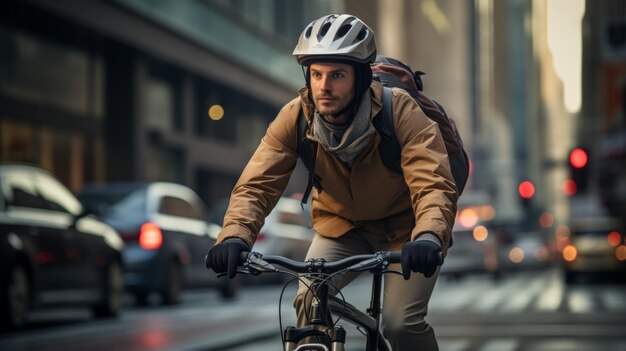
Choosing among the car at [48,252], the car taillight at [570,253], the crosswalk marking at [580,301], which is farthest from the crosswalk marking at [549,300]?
the car at [48,252]

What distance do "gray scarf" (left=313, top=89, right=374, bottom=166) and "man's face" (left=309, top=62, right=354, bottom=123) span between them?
0.06 m

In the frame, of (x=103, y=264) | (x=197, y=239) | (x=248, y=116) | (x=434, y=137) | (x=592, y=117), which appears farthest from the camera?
(x=592, y=117)

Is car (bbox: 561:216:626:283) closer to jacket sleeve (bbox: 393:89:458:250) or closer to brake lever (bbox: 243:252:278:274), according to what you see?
jacket sleeve (bbox: 393:89:458:250)

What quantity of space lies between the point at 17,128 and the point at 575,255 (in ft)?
42.4

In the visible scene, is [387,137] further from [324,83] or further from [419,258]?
[419,258]

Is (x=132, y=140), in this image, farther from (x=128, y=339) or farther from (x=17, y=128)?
(x=128, y=339)

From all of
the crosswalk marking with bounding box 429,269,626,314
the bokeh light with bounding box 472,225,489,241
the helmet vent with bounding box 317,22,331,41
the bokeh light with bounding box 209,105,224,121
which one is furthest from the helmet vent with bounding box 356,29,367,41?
the bokeh light with bounding box 209,105,224,121

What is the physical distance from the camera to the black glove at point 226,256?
434 centimetres

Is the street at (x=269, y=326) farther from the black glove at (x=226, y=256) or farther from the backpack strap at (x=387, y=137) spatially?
the black glove at (x=226, y=256)

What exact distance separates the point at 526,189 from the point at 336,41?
30.1m

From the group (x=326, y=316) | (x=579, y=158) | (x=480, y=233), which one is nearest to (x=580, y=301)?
(x=579, y=158)

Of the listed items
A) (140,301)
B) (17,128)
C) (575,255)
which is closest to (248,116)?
(575,255)

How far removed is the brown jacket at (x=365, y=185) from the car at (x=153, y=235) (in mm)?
11444

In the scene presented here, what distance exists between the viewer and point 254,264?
4.35 meters
